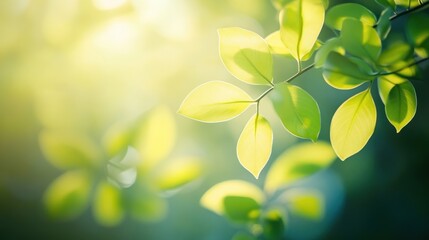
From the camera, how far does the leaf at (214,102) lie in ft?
0.95

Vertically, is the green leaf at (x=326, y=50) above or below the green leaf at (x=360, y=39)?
above

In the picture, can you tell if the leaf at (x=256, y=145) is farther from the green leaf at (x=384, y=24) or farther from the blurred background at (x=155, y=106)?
the blurred background at (x=155, y=106)

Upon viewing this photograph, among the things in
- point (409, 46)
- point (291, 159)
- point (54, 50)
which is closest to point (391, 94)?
point (409, 46)

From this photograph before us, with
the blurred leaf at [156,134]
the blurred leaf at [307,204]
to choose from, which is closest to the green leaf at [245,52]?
the blurred leaf at [156,134]

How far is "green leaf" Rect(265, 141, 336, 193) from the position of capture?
0.51 meters

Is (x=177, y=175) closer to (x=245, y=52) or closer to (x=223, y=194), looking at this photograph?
(x=223, y=194)

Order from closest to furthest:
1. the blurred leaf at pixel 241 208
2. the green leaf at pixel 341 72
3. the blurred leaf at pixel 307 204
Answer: the green leaf at pixel 341 72 < the blurred leaf at pixel 241 208 < the blurred leaf at pixel 307 204

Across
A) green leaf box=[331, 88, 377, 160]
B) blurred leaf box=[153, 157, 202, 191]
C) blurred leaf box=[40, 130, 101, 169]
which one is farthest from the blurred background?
green leaf box=[331, 88, 377, 160]

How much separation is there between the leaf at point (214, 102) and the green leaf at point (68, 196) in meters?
0.21

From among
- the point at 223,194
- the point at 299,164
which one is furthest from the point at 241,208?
the point at 299,164

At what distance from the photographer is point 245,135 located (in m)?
0.30

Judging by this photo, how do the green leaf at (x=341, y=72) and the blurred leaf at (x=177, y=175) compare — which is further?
the blurred leaf at (x=177, y=175)

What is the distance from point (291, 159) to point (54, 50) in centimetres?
40

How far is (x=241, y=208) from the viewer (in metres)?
0.42
